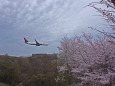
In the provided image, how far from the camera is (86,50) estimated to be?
8.05 m

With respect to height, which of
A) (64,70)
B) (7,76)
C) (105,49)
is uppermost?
(105,49)

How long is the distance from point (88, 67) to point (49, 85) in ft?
46.2

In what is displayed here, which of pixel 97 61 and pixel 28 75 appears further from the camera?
pixel 28 75

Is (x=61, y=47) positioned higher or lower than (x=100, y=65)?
higher

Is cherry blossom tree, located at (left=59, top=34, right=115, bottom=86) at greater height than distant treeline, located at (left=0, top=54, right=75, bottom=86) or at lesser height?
greater

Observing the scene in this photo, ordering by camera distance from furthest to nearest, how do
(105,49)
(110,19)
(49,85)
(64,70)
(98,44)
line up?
(49,85) < (64,70) < (98,44) < (105,49) < (110,19)

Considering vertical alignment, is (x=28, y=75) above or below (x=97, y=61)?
below

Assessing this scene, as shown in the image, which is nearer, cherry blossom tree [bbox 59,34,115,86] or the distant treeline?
cherry blossom tree [bbox 59,34,115,86]

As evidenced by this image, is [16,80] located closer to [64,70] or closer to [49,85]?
[49,85]

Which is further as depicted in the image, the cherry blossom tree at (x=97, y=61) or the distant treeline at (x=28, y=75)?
the distant treeline at (x=28, y=75)

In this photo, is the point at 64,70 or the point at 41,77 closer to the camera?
the point at 64,70

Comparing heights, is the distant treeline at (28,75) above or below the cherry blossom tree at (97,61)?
below

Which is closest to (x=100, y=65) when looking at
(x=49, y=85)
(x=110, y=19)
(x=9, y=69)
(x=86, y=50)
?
(x=86, y=50)

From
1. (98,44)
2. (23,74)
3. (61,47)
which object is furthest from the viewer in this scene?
(23,74)
